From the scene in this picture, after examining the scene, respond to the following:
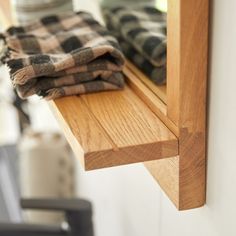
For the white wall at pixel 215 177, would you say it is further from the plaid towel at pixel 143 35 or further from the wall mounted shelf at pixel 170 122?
the plaid towel at pixel 143 35

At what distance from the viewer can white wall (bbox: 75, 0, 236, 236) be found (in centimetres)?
42

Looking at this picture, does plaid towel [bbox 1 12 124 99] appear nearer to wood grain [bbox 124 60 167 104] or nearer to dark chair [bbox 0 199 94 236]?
wood grain [bbox 124 60 167 104]

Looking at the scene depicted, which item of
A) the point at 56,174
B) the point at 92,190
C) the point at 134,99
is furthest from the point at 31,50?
the point at 56,174

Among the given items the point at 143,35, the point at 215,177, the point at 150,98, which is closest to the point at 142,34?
the point at 143,35

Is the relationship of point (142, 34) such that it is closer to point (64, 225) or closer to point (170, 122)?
point (170, 122)

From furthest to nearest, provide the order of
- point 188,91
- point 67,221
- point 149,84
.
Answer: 1. point 67,221
2. point 149,84
3. point 188,91

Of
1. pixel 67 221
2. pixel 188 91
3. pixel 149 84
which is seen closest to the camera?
pixel 188 91

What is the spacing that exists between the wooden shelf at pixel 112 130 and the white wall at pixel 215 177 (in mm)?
48

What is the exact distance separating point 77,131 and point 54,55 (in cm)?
14

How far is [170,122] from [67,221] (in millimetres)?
465

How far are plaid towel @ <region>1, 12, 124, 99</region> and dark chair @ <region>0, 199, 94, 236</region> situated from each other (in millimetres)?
346

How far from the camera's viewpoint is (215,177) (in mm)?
486

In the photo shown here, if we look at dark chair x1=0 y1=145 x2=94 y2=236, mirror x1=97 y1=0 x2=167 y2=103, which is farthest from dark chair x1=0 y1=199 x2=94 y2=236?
mirror x1=97 y1=0 x2=167 y2=103

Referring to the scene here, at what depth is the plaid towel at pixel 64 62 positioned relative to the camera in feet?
1.78
